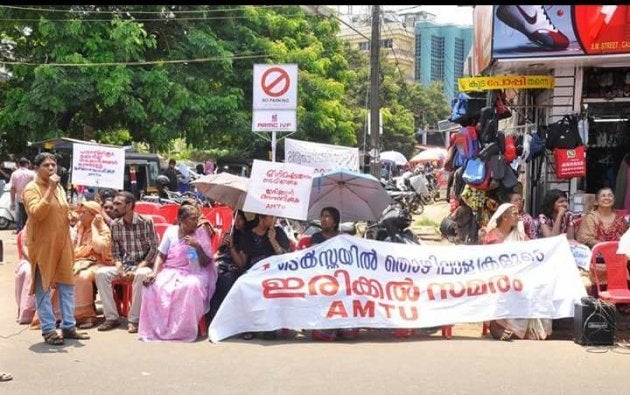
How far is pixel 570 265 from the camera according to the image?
23.2 ft

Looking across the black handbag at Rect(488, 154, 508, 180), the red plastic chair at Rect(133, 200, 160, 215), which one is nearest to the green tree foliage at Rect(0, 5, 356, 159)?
the red plastic chair at Rect(133, 200, 160, 215)

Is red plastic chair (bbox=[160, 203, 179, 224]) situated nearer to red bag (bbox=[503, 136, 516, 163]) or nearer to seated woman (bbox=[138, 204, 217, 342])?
seated woman (bbox=[138, 204, 217, 342])

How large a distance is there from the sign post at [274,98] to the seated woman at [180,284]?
293 centimetres

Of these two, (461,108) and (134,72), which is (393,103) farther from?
(461,108)

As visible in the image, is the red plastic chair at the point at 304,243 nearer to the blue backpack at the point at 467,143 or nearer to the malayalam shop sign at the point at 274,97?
the malayalam shop sign at the point at 274,97

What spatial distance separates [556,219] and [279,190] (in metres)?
3.35

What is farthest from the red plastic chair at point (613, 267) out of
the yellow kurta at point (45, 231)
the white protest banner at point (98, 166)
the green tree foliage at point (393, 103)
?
the green tree foliage at point (393, 103)

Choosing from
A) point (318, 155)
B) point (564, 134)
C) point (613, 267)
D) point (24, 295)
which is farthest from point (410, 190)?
point (24, 295)

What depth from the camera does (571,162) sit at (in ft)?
30.5

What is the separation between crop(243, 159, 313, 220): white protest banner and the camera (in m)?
7.37

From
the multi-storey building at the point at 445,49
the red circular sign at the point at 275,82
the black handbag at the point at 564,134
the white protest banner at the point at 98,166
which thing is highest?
the multi-storey building at the point at 445,49

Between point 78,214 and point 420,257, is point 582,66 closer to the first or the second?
point 420,257

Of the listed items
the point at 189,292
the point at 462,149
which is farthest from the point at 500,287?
the point at 462,149

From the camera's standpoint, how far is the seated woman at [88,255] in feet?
24.3
